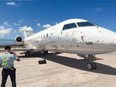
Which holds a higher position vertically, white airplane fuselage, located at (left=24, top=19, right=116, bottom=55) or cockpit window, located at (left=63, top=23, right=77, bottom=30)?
cockpit window, located at (left=63, top=23, right=77, bottom=30)

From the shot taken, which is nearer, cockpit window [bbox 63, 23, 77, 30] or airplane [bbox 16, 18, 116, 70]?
airplane [bbox 16, 18, 116, 70]

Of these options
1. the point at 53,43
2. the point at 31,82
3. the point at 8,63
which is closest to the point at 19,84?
the point at 31,82

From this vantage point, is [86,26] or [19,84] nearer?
[19,84]

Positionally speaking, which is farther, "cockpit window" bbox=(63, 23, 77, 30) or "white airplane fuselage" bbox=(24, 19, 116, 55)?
"cockpit window" bbox=(63, 23, 77, 30)

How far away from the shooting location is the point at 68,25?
11945 mm

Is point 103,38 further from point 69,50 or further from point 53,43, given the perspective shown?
point 53,43

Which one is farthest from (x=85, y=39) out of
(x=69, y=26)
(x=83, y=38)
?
(x=69, y=26)

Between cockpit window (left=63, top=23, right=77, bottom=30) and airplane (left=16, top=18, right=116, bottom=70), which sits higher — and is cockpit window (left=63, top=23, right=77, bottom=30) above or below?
above

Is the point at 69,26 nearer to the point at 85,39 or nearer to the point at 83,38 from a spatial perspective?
the point at 83,38

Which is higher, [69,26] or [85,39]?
[69,26]

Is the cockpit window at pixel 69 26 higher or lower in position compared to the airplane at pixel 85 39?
higher

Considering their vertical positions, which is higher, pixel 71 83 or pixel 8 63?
pixel 8 63

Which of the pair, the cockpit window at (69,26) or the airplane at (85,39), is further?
the cockpit window at (69,26)

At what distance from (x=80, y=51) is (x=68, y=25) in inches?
91.5
